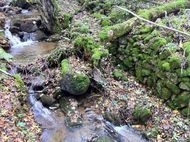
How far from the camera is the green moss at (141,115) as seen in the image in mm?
9039

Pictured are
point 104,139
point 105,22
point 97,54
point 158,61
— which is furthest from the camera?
point 105,22

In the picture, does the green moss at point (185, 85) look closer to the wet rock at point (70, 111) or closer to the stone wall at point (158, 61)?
the stone wall at point (158, 61)

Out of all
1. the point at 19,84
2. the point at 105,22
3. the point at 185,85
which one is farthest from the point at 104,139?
the point at 105,22

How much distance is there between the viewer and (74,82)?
1003cm

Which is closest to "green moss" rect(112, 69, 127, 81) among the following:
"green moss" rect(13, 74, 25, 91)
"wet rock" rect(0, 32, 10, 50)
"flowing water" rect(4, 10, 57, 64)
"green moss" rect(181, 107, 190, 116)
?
"green moss" rect(181, 107, 190, 116)

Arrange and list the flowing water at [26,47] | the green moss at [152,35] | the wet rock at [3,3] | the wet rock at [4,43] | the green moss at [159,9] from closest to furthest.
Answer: the green moss at [152,35] < the green moss at [159,9] < the flowing water at [26,47] < the wet rock at [4,43] < the wet rock at [3,3]

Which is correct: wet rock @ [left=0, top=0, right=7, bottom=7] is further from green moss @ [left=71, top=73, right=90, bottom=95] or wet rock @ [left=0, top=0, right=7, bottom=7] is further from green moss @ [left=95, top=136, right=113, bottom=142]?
green moss @ [left=95, top=136, right=113, bottom=142]

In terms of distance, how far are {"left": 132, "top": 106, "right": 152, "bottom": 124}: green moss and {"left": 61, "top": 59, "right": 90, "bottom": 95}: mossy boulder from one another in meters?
1.97

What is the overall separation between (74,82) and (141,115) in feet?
8.18

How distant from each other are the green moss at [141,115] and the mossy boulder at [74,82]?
6.46 feet

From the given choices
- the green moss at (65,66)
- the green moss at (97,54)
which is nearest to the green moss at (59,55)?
the green moss at (65,66)

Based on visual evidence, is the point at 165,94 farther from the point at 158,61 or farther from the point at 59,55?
the point at 59,55

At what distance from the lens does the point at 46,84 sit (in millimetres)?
11047

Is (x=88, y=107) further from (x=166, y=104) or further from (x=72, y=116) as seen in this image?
(x=166, y=104)
